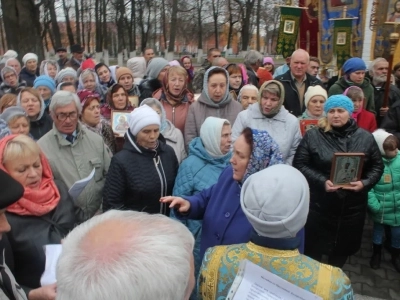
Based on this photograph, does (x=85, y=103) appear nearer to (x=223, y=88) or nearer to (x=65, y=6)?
(x=223, y=88)

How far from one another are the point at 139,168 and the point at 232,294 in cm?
174

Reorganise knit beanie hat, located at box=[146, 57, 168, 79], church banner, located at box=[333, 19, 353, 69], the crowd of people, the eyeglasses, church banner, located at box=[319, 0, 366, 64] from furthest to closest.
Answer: church banner, located at box=[319, 0, 366, 64] → church banner, located at box=[333, 19, 353, 69] → knit beanie hat, located at box=[146, 57, 168, 79] → the eyeglasses → the crowd of people

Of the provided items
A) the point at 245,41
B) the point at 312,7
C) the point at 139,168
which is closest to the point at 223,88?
the point at 139,168

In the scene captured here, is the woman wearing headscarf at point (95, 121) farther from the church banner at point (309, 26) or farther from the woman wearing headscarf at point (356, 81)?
the church banner at point (309, 26)

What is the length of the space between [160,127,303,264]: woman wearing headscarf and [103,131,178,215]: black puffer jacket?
589mm

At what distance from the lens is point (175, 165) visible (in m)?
3.21

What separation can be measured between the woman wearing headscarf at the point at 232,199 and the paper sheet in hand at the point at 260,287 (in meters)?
0.77

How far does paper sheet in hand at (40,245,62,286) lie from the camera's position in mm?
1706

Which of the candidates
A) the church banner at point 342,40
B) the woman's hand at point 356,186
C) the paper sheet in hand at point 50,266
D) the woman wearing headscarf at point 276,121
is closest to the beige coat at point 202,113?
the woman wearing headscarf at point 276,121

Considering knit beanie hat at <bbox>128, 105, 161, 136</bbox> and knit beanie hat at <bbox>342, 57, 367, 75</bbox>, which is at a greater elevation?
knit beanie hat at <bbox>342, 57, 367, 75</bbox>

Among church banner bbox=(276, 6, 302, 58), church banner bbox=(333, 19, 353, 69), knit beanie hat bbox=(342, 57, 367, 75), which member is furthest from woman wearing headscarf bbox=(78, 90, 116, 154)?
church banner bbox=(276, 6, 302, 58)

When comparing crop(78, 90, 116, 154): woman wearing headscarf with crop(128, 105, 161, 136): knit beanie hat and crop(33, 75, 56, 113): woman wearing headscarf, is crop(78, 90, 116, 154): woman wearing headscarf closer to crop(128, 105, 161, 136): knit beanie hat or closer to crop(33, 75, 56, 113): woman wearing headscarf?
crop(128, 105, 161, 136): knit beanie hat

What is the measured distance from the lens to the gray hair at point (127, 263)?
3.18ft

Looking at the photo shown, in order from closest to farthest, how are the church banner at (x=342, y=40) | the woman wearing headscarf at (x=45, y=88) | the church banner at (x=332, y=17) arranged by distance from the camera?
1. the woman wearing headscarf at (x=45, y=88)
2. the church banner at (x=342, y=40)
3. the church banner at (x=332, y=17)
